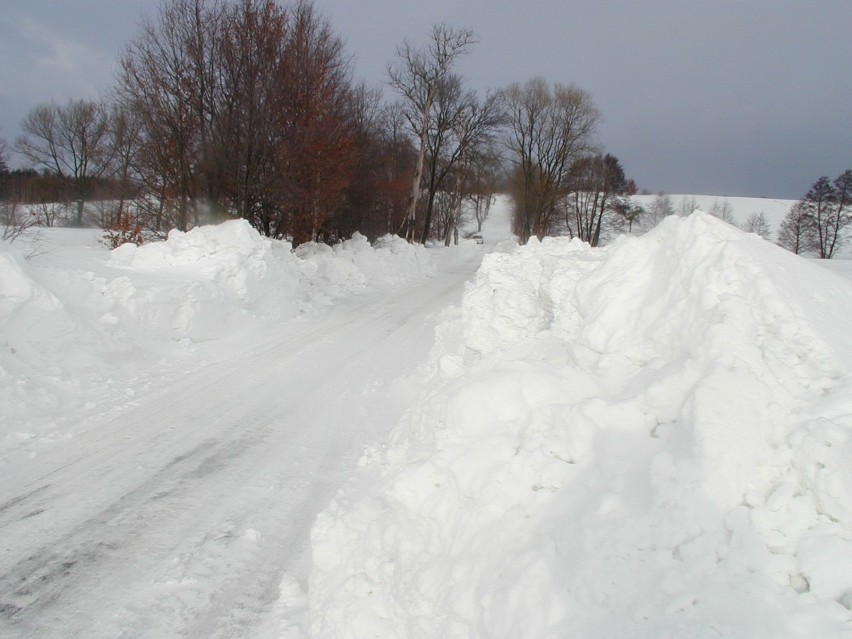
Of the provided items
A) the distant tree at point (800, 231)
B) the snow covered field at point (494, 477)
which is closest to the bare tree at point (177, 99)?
the snow covered field at point (494, 477)

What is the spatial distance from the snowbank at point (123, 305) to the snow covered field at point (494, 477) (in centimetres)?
6

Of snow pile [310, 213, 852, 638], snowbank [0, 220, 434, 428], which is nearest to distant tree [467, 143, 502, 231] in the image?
snowbank [0, 220, 434, 428]

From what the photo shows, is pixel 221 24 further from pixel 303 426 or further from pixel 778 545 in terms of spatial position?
pixel 778 545

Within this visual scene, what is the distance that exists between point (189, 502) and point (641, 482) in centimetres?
354

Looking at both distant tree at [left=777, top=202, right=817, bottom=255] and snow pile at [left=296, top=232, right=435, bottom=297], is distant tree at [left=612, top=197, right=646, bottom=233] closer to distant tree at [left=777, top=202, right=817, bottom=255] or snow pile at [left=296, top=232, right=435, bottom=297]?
distant tree at [left=777, top=202, right=817, bottom=255]

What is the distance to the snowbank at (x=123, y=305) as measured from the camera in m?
6.00

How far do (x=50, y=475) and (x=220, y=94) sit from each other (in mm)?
12621

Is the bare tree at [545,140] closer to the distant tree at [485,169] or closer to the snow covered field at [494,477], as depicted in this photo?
the distant tree at [485,169]

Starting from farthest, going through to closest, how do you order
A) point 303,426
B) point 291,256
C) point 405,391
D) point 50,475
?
1. point 291,256
2. point 405,391
3. point 303,426
4. point 50,475

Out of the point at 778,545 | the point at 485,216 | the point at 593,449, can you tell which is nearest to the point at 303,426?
the point at 593,449

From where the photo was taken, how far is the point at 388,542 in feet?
10.9

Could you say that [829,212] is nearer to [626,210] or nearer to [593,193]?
[626,210]

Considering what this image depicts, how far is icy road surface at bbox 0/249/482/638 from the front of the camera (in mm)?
3062

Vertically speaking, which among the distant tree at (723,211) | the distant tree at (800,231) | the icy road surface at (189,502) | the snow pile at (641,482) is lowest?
the icy road surface at (189,502)
